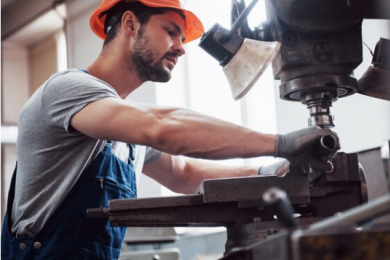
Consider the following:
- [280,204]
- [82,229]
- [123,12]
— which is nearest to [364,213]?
[280,204]

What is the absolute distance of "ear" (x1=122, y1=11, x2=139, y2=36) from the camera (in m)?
2.33

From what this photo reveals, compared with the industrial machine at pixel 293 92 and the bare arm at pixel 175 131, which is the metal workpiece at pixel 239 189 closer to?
the industrial machine at pixel 293 92

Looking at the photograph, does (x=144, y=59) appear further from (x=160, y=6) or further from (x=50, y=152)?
(x=50, y=152)

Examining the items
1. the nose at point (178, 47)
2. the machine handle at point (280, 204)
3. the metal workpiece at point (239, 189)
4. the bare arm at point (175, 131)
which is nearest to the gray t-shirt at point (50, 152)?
Result: the bare arm at point (175, 131)

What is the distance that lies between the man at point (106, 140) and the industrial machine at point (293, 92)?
9 cm

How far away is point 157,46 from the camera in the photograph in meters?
2.29

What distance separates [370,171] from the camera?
2260 mm

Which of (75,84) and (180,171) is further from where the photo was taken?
(180,171)

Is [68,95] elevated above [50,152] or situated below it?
above

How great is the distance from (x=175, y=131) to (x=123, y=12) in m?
0.80

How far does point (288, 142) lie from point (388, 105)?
1.04 meters

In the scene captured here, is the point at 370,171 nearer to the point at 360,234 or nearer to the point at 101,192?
the point at 101,192

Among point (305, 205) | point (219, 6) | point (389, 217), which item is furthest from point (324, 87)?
point (219, 6)

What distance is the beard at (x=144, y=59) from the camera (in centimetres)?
230
